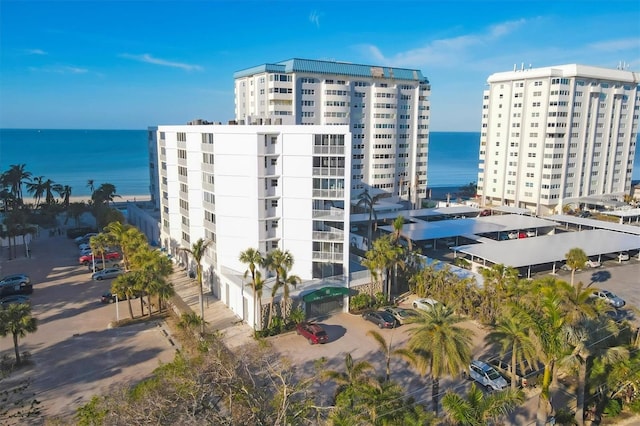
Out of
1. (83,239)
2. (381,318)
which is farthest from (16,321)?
(83,239)

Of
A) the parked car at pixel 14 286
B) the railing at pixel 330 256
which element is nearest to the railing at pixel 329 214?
the railing at pixel 330 256

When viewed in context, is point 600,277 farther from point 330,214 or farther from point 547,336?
point 547,336

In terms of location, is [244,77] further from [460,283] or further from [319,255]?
[460,283]

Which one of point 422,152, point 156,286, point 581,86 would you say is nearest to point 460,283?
point 156,286

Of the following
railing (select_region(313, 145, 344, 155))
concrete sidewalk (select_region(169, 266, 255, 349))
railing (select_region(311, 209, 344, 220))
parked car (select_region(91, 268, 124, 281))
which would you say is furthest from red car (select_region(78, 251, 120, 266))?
railing (select_region(313, 145, 344, 155))

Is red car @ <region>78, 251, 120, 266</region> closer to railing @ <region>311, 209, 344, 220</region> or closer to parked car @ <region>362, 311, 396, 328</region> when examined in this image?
railing @ <region>311, 209, 344, 220</region>

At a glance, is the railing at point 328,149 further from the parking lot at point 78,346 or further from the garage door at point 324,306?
the parking lot at point 78,346
